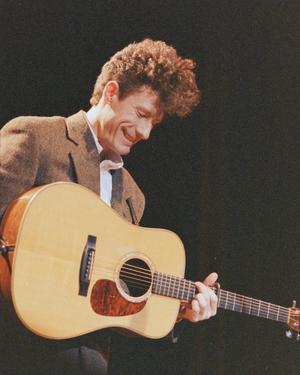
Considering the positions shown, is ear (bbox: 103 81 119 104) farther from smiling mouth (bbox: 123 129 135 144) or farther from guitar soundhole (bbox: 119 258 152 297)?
guitar soundhole (bbox: 119 258 152 297)

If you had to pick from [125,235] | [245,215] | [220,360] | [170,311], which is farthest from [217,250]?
[125,235]

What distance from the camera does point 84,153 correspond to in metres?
1.43

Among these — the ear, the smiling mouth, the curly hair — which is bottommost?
the smiling mouth

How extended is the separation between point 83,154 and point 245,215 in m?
0.96

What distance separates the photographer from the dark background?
199 centimetres

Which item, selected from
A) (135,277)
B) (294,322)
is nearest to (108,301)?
(135,277)

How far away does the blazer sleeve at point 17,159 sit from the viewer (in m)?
1.23

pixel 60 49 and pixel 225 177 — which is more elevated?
pixel 60 49

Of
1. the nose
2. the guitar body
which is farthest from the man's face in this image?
the guitar body

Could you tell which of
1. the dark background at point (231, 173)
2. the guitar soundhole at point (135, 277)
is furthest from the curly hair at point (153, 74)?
the guitar soundhole at point (135, 277)

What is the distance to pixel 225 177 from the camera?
6.90 ft

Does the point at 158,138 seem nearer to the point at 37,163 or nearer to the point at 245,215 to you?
the point at 245,215

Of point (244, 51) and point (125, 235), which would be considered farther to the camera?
point (244, 51)

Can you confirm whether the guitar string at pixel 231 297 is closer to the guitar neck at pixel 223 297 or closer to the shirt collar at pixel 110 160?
the guitar neck at pixel 223 297
